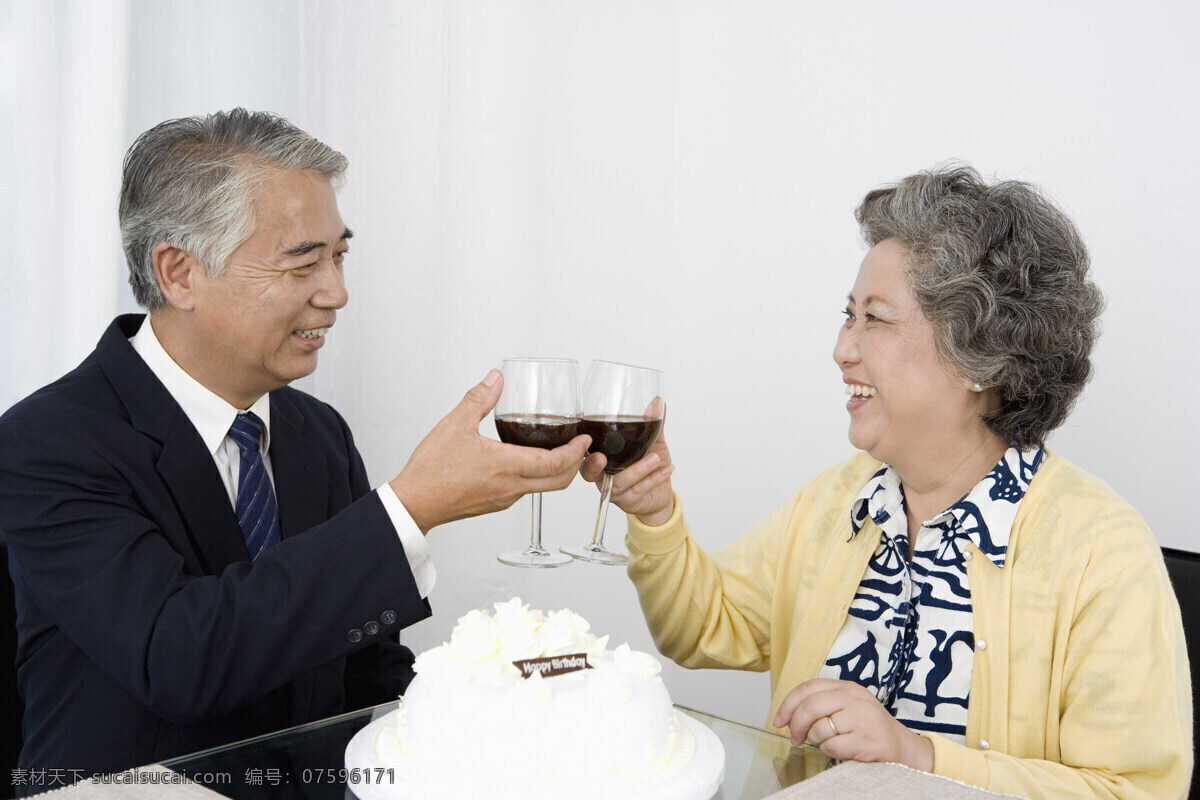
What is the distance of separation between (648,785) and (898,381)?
2.89 ft

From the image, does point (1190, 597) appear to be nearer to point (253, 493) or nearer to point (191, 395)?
point (253, 493)

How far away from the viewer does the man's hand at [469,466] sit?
1406 mm

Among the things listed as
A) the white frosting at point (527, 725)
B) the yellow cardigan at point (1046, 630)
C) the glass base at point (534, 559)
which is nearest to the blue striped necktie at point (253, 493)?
the glass base at point (534, 559)

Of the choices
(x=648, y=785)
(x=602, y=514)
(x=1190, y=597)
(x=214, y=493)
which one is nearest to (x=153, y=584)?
(x=214, y=493)

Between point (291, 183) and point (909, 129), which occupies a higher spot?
point (909, 129)

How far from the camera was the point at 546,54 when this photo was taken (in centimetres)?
306

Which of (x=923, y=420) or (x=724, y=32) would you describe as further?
(x=724, y=32)

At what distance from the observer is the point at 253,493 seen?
1745mm

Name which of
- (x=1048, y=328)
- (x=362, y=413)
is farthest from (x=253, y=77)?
(x=1048, y=328)

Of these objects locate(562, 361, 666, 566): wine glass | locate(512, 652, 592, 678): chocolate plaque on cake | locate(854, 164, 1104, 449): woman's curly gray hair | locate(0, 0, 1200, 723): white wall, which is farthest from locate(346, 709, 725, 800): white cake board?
locate(0, 0, 1200, 723): white wall

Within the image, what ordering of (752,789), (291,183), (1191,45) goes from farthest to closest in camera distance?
(1191,45) → (291,183) → (752,789)

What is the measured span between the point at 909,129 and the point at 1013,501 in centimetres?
124

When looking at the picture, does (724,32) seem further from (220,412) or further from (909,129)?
(220,412)

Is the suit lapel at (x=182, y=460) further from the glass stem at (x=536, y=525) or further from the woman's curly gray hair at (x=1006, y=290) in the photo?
the woman's curly gray hair at (x=1006, y=290)
